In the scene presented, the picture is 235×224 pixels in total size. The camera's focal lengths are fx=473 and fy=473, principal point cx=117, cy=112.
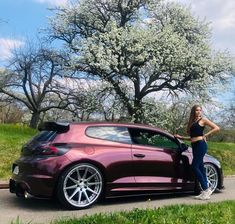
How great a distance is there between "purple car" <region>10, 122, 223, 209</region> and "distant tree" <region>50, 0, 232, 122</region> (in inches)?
822

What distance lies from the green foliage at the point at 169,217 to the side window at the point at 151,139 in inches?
73.2

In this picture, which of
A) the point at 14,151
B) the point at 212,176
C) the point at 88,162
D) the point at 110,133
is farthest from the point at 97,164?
the point at 14,151

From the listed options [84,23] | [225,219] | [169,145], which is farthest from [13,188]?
[84,23]

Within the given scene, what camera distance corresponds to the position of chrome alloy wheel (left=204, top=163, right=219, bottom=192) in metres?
10.1

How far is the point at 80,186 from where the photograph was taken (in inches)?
322

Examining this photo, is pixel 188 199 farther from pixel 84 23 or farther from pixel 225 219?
pixel 84 23

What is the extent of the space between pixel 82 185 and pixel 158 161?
169cm

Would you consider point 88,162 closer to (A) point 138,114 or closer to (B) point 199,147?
(B) point 199,147

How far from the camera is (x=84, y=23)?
33.5m

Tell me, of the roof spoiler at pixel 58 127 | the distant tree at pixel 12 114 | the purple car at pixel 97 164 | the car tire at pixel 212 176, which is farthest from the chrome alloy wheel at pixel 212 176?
the distant tree at pixel 12 114

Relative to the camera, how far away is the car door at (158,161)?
891cm

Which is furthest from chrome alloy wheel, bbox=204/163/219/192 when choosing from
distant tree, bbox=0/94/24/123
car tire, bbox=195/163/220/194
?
distant tree, bbox=0/94/24/123

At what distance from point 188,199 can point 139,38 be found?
22139 millimetres

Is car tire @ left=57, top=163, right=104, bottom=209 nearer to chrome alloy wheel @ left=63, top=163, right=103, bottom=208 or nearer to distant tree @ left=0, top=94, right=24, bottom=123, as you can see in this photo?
chrome alloy wheel @ left=63, top=163, right=103, bottom=208
